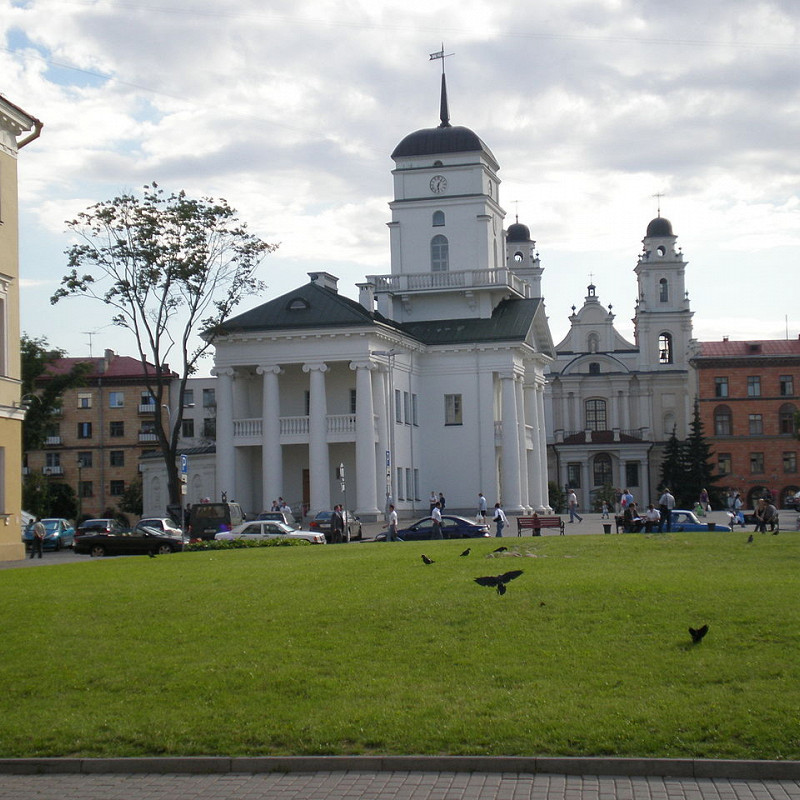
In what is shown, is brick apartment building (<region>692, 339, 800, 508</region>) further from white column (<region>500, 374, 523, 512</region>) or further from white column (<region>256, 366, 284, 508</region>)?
white column (<region>256, 366, 284, 508</region>)

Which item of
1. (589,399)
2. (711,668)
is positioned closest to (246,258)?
(711,668)

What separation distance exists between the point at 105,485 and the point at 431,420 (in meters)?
35.9

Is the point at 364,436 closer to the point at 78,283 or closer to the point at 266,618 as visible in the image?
the point at 78,283

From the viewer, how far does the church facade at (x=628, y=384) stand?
4845 inches

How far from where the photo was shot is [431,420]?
73500mm

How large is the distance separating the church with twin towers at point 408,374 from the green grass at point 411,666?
4320 centimetres

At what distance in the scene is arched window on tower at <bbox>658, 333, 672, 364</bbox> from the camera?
128 m

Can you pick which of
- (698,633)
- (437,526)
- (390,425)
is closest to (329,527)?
(437,526)

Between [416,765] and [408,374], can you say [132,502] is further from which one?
[416,765]

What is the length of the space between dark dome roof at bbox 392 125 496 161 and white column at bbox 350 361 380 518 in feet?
63.6

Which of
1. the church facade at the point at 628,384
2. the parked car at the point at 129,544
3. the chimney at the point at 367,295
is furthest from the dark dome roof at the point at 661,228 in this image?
the parked car at the point at 129,544

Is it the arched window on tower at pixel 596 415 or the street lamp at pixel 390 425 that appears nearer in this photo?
the street lamp at pixel 390 425

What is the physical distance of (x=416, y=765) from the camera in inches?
467

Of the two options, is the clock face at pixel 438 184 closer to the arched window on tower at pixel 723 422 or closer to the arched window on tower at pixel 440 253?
the arched window on tower at pixel 440 253
